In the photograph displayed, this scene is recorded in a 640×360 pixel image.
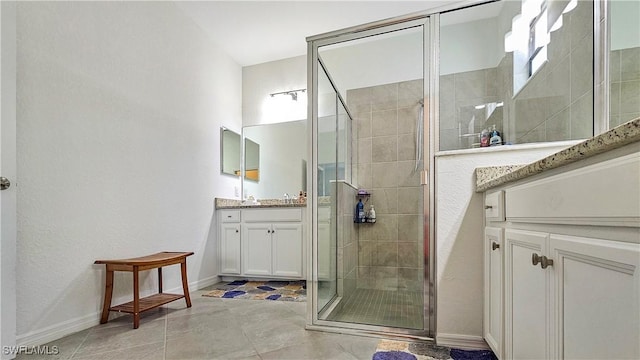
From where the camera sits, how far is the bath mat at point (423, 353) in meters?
1.41

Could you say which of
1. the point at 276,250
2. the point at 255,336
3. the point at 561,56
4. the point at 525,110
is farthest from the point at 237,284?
the point at 561,56

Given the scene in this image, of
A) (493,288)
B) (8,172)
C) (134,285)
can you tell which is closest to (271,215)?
(134,285)

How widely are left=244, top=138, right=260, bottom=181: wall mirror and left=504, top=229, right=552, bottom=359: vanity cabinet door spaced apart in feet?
9.84

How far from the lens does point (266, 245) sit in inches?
119

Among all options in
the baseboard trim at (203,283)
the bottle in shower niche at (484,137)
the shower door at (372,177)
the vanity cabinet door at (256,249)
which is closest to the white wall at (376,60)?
the shower door at (372,177)

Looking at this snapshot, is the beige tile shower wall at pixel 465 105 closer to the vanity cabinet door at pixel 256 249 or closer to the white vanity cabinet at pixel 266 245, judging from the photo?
the white vanity cabinet at pixel 266 245

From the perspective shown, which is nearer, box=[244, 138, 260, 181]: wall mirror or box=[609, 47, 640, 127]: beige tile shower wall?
box=[609, 47, 640, 127]: beige tile shower wall

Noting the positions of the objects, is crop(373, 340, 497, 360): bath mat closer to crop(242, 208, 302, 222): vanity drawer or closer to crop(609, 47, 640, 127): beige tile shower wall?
crop(609, 47, 640, 127): beige tile shower wall

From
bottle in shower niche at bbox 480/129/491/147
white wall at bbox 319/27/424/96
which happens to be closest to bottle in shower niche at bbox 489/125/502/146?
bottle in shower niche at bbox 480/129/491/147

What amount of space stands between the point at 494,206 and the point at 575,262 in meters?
0.61

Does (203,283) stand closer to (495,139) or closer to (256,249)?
(256,249)

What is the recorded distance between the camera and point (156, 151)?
2.45 metres

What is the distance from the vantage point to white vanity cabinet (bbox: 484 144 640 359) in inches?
20.9

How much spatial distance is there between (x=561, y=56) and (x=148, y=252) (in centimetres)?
307
